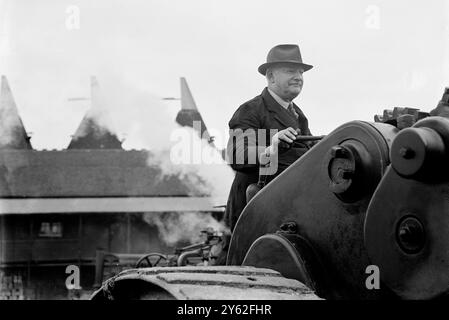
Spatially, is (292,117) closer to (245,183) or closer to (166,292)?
(245,183)

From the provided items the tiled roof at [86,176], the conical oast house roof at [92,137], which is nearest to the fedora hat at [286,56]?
the tiled roof at [86,176]

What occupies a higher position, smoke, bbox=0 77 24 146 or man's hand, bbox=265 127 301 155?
man's hand, bbox=265 127 301 155

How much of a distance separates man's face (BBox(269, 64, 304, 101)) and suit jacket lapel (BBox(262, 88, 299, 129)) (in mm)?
70

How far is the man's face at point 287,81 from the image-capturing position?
378 cm

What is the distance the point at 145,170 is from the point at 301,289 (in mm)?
39654

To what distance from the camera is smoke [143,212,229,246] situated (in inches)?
1419

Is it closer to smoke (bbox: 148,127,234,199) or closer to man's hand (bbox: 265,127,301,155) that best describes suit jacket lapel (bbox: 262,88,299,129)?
man's hand (bbox: 265,127,301,155)

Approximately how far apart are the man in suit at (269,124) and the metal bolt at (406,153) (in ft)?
3.74

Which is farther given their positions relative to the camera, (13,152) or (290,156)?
(13,152)

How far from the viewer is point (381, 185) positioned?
Result: 2193mm

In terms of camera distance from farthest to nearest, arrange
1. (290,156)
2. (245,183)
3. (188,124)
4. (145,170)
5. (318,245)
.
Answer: (145,170) < (188,124) < (245,183) < (290,156) < (318,245)

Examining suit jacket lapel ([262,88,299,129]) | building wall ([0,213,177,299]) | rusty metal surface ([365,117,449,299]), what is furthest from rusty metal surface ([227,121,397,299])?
building wall ([0,213,177,299])
